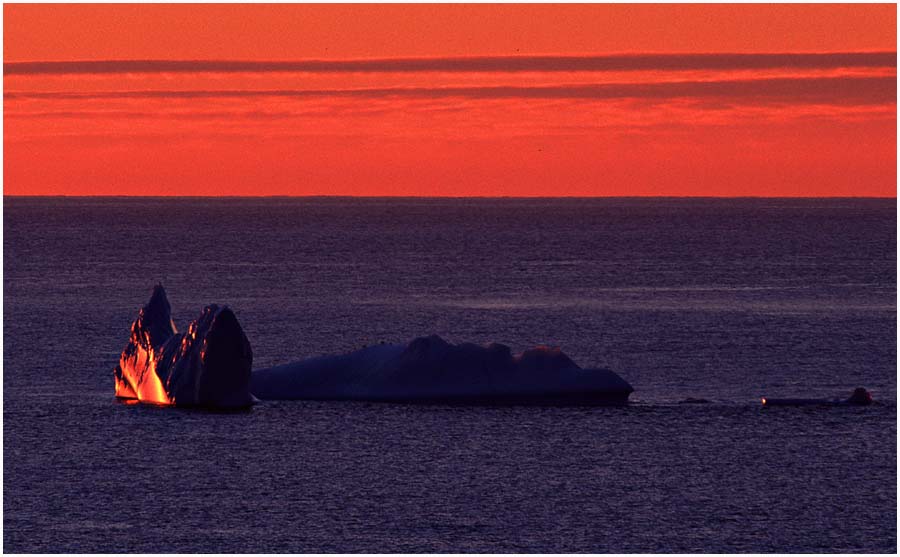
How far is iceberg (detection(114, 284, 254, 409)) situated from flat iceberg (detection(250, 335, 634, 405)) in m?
3.13

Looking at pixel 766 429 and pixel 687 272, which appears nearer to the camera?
pixel 766 429

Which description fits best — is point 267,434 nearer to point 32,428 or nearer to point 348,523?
point 32,428

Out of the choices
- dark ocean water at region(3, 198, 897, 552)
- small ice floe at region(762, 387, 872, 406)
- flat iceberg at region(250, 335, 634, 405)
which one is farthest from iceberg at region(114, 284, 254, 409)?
small ice floe at region(762, 387, 872, 406)

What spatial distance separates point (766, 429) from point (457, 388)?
477 inches

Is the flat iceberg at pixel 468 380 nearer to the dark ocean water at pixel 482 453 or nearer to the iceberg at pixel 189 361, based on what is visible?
the dark ocean water at pixel 482 453

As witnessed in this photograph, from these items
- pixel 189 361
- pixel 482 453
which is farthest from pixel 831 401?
pixel 189 361

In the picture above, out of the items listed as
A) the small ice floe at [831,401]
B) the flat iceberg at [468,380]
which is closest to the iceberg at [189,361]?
the flat iceberg at [468,380]

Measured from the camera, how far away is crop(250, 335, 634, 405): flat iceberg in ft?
234

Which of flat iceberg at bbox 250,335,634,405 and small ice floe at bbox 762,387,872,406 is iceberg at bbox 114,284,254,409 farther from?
small ice floe at bbox 762,387,872,406

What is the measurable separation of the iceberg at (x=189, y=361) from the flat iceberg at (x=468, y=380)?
10.3 ft

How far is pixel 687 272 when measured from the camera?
16325cm

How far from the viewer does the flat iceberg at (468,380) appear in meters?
71.2

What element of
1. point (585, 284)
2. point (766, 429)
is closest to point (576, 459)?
point (766, 429)

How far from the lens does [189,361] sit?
227 ft
